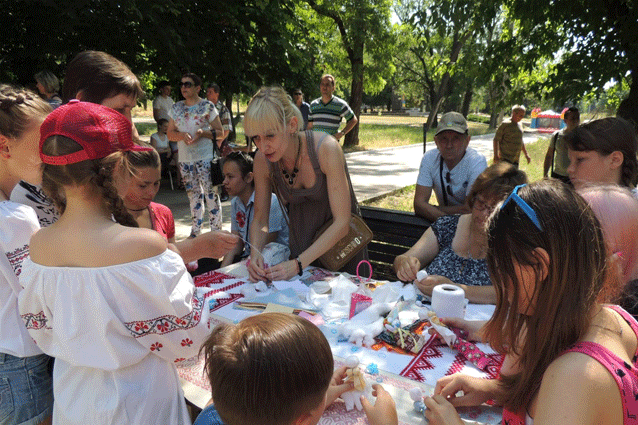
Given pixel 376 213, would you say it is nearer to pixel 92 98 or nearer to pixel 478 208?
pixel 478 208

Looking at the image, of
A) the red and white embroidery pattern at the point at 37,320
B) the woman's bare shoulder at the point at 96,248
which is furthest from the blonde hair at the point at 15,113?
the red and white embroidery pattern at the point at 37,320

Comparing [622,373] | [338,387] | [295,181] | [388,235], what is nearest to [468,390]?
[338,387]

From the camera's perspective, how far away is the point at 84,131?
4.15 ft

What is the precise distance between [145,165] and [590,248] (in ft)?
7.55

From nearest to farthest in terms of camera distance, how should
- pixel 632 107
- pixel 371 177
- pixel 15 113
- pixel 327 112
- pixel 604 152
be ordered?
pixel 15 113 → pixel 604 152 → pixel 632 107 → pixel 327 112 → pixel 371 177

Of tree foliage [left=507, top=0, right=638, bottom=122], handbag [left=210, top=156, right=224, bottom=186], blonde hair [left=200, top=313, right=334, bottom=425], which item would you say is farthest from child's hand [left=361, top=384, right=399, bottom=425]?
tree foliage [left=507, top=0, right=638, bottom=122]

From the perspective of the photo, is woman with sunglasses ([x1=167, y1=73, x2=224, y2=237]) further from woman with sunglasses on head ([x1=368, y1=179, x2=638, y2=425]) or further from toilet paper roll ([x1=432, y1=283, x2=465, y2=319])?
woman with sunglasses on head ([x1=368, y1=179, x2=638, y2=425])

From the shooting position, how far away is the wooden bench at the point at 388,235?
377 centimetres

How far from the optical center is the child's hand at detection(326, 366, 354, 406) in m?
1.48

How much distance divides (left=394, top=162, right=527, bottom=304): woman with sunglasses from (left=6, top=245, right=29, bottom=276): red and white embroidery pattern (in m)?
1.65

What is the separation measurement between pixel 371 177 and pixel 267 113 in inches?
340

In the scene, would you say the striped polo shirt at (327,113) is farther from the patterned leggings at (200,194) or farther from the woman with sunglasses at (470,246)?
the woman with sunglasses at (470,246)

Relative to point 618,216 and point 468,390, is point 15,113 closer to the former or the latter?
point 468,390

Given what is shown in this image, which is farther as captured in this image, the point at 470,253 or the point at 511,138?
the point at 511,138
